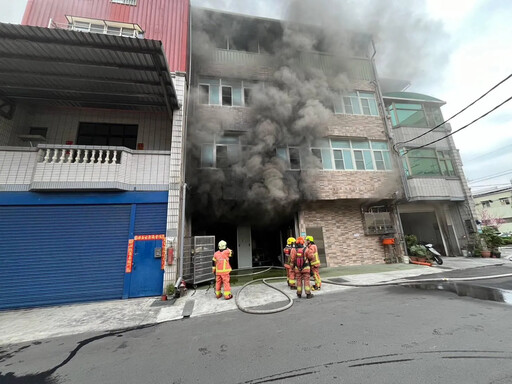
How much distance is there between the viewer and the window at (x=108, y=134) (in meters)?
7.89

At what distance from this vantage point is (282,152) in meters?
9.77

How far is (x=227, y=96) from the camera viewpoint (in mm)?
10039

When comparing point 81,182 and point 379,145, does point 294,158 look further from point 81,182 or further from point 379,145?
point 81,182

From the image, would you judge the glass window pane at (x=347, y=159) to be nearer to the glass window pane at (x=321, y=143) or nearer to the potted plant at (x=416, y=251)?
the glass window pane at (x=321, y=143)

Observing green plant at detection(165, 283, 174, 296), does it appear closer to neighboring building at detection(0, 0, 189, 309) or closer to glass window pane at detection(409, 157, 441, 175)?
neighboring building at detection(0, 0, 189, 309)

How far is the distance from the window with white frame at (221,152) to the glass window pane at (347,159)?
5260mm

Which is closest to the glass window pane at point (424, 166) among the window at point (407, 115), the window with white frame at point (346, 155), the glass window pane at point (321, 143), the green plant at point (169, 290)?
the window with white frame at point (346, 155)

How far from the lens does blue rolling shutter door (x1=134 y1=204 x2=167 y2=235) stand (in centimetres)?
612

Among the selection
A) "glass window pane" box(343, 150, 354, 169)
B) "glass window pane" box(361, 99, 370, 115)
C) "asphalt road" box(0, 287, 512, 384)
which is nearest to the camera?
"asphalt road" box(0, 287, 512, 384)

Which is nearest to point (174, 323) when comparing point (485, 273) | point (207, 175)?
point (207, 175)

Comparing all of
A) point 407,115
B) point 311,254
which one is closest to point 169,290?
point 311,254

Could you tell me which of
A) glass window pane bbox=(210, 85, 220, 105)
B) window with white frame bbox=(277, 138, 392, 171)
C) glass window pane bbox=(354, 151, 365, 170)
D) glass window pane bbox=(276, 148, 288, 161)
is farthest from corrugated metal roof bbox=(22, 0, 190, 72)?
glass window pane bbox=(354, 151, 365, 170)

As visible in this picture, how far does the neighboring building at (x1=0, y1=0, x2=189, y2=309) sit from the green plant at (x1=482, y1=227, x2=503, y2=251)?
47.4ft

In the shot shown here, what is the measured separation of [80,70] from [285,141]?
296 inches
